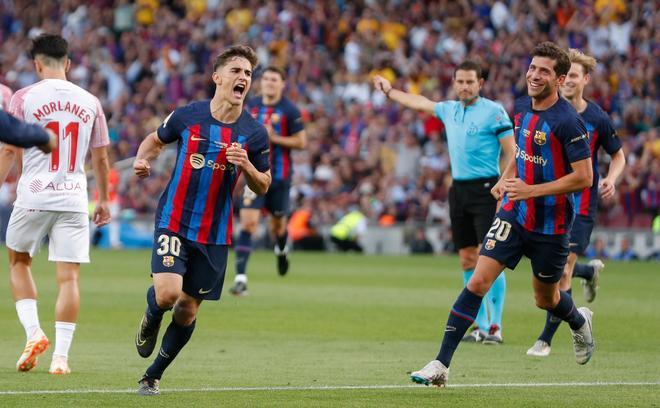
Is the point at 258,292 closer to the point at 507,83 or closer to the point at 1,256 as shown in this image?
the point at 1,256

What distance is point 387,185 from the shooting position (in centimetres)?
2869

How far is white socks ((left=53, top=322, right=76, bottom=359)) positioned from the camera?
30.5ft

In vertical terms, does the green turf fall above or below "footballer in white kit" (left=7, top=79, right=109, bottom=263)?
below

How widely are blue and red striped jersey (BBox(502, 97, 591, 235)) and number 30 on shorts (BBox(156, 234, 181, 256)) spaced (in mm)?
2400

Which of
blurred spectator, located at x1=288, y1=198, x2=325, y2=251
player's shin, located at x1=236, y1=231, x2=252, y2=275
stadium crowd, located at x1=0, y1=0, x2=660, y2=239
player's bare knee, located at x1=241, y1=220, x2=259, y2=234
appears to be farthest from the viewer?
blurred spectator, located at x1=288, y1=198, x2=325, y2=251

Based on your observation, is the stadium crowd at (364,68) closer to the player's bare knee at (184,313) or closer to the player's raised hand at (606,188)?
the player's raised hand at (606,188)

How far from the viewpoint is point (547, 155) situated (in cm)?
878

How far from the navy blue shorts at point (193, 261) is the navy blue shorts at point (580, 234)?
4033 mm

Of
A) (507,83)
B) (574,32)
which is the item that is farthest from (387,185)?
(574,32)

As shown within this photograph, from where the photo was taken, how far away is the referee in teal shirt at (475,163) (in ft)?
38.4

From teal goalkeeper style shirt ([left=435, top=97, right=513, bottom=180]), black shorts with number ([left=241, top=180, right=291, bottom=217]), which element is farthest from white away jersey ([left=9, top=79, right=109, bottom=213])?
black shorts with number ([left=241, top=180, right=291, bottom=217])

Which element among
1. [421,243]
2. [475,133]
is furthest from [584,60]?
[421,243]

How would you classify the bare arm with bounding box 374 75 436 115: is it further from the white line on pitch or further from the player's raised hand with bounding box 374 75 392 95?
the white line on pitch

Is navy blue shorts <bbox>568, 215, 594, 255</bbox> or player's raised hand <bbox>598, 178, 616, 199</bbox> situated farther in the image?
navy blue shorts <bbox>568, 215, 594, 255</bbox>
